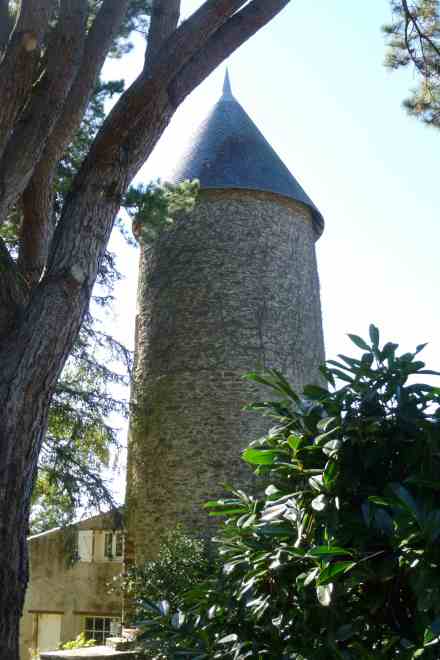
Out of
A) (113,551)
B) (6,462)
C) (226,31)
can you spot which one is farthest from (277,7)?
(113,551)

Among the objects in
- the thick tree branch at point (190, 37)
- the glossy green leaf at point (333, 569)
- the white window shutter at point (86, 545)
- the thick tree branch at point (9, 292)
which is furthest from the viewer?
the white window shutter at point (86, 545)

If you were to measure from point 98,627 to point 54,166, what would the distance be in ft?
41.5

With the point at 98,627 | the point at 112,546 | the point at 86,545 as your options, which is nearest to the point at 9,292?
the point at 112,546

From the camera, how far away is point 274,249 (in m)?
15.3

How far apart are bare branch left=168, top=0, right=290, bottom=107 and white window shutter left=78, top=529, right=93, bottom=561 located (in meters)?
12.7

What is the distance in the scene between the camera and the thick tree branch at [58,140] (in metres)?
6.36

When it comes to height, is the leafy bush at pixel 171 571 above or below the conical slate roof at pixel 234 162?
below

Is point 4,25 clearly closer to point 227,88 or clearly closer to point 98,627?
point 227,88

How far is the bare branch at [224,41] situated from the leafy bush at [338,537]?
10.6 feet

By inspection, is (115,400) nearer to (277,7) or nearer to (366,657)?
(277,7)

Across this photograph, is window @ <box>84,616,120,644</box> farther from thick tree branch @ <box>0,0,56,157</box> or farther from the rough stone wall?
thick tree branch @ <box>0,0,56,157</box>

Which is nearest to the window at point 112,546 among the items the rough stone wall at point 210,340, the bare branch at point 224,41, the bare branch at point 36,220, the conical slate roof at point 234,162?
the rough stone wall at point 210,340

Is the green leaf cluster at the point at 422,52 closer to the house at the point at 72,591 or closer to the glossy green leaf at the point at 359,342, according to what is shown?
the glossy green leaf at the point at 359,342

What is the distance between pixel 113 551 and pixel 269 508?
45.6 ft
